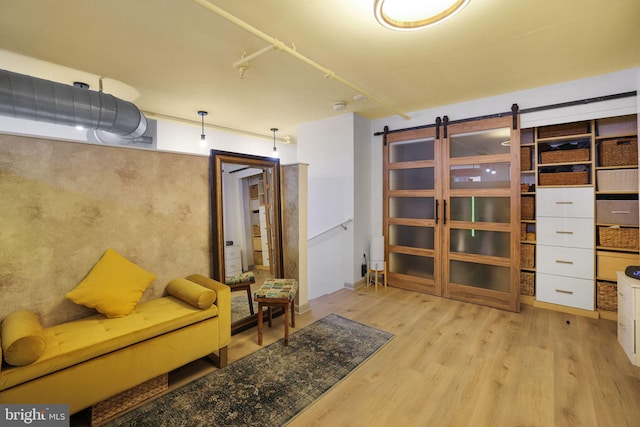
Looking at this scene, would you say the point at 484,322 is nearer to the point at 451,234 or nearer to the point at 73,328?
the point at 451,234

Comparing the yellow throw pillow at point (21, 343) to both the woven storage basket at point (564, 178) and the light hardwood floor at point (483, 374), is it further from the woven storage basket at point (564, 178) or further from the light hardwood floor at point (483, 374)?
the woven storage basket at point (564, 178)

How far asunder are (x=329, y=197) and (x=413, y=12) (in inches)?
122

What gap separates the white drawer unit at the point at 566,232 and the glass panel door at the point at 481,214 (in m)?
0.35

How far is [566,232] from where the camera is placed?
10.8 ft

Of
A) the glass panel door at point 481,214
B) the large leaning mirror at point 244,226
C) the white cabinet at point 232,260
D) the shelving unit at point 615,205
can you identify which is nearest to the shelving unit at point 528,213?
the glass panel door at point 481,214

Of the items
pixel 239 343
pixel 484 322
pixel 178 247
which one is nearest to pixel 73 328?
pixel 178 247

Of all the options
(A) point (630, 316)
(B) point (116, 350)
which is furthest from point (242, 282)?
(A) point (630, 316)

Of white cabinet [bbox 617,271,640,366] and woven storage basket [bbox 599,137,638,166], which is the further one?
woven storage basket [bbox 599,137,638,166]

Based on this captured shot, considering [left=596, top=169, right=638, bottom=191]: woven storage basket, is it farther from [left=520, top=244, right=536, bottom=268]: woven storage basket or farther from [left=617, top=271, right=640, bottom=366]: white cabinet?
[left=617, top=271, right=640, bottom=366]: white cabinet

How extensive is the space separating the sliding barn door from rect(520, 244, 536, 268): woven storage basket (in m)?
0.26

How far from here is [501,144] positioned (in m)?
3.55

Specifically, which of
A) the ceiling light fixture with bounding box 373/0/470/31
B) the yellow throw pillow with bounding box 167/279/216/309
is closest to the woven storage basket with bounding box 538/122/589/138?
the ceiling light fixture with bounding box 373/0/470/31

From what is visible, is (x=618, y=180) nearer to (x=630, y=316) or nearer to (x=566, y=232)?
(x=566, y=232)

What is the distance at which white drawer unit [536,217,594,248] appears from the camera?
3.19 meters
